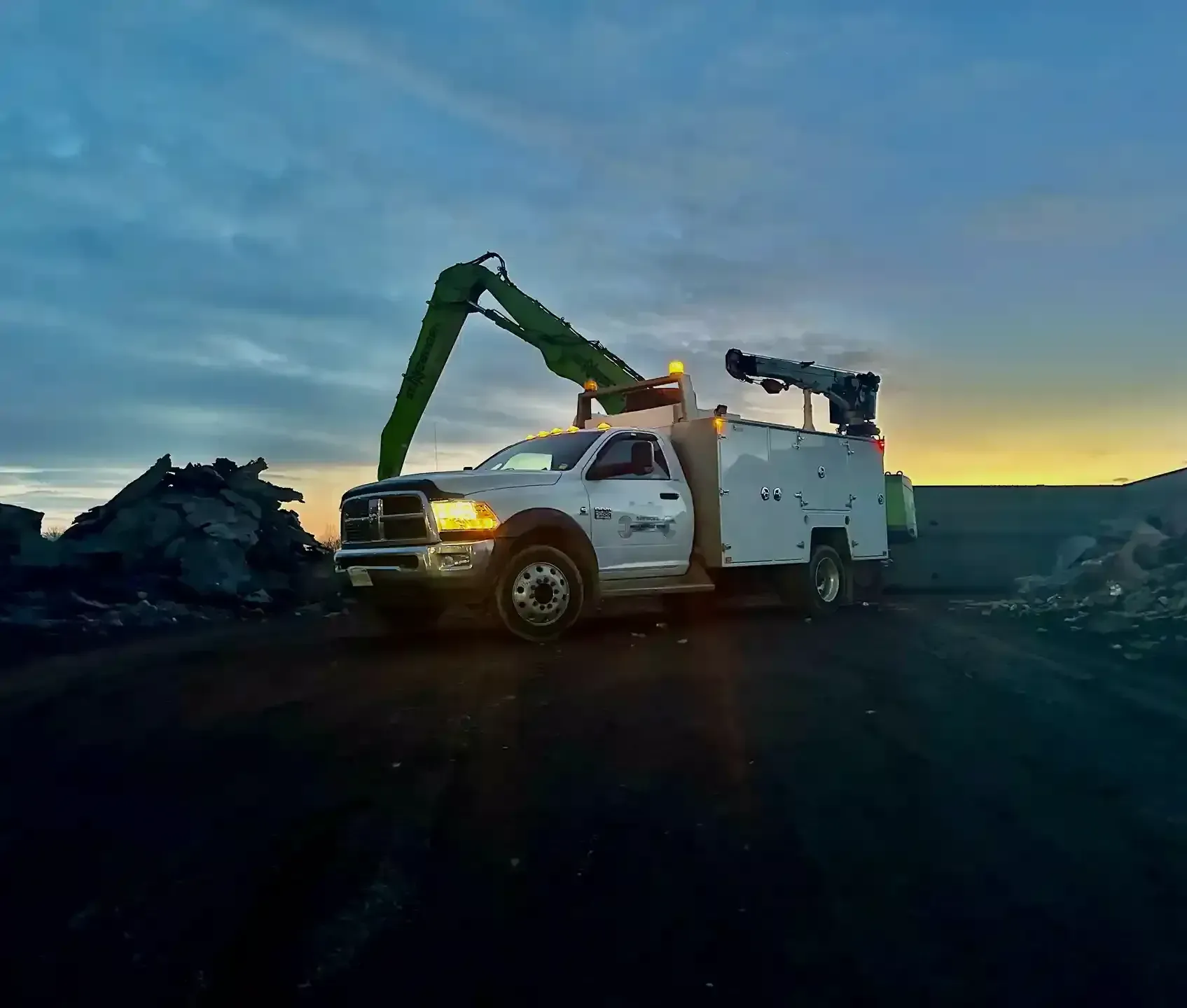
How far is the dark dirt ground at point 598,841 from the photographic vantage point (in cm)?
343

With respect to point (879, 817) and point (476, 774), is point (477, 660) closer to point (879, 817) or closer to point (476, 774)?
point (476, 774)

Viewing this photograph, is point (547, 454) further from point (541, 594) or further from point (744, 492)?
point (744, 492)

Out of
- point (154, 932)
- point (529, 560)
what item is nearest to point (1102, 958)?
point (154, 932)

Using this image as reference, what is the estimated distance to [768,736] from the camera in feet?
20.6

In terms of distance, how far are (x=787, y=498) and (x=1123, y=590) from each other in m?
4.38

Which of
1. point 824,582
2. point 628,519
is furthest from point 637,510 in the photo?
point 824,582

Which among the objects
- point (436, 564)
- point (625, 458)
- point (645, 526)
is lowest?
point (436, 564)

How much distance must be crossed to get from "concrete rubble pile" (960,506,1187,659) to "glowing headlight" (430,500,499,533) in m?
6.09

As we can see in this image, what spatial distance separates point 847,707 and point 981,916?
3347mm

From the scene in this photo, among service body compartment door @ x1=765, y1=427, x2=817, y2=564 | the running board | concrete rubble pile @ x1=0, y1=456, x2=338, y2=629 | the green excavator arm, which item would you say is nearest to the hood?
the running board

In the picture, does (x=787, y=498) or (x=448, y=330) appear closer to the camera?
(x=787, y=498)

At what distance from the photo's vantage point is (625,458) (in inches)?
468

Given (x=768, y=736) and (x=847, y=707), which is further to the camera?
(x=847, y=707)

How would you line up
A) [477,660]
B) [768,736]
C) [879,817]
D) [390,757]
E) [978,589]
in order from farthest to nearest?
[978,589] → [477,660] → [768,736] → [390,757] → [879,817]
